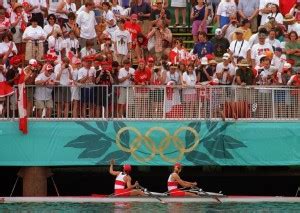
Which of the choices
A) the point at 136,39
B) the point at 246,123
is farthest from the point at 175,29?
the point at 246,123

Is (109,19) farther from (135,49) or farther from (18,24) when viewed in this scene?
(18,24)

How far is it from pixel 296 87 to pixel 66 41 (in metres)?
6.52

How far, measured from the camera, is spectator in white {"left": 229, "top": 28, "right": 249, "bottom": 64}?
46.8 m

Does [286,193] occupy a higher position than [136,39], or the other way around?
[136,39]

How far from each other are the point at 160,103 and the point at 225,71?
1975mm

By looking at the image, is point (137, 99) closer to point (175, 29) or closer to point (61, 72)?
point (61, 72)

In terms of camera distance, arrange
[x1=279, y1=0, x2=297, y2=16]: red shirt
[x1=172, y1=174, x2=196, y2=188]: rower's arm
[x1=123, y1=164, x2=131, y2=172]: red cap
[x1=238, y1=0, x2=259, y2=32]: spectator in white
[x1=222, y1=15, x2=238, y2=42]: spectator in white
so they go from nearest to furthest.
→ [x1=123, y1=164, x2=131, y2=172]: red cap
[x1=172, y1=174, x2=196, y2=188]: rower's arm
[x1=222, y1=15, x2=238, y2=42]: spectator in white
[x1=238, y1=0, x2=259, y2=32]: spectator in white
[x1=279, y1=0, x2=297, y2=16]: red shirt

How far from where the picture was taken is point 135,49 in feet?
157

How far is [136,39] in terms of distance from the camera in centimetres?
4788

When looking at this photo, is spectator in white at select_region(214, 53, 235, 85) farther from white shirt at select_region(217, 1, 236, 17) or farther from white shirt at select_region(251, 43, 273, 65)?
white shirt at select_region(217, 1, 236, 17)

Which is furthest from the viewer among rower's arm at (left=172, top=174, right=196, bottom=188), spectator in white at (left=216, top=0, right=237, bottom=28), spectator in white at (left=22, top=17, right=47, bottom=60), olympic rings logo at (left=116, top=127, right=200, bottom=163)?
spectator in white at (left=216, top=0, right=237, bottom=28)

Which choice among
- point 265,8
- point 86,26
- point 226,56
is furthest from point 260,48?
point 86,26

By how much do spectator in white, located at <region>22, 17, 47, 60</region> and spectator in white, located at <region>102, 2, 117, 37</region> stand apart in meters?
2.01

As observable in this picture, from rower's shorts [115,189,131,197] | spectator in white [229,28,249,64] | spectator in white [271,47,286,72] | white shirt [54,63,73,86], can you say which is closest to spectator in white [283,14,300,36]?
spectator in white [229,28,249,64]
